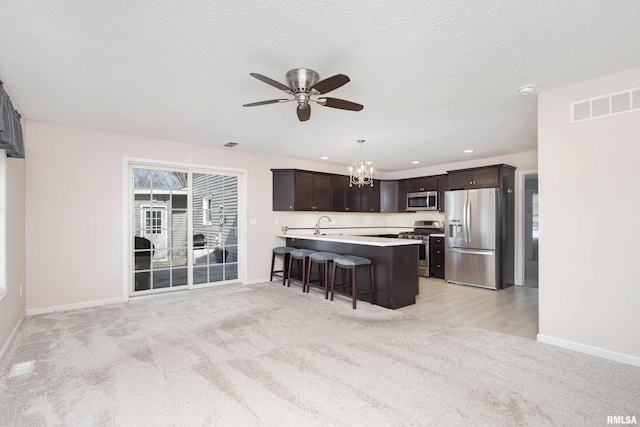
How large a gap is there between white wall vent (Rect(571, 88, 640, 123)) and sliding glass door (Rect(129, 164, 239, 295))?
4.94 metres

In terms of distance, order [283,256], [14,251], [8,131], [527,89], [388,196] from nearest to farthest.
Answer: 1. [8,131]
2. [527,89]
3. [14,251]
4. [283,256]
5. [388,196]

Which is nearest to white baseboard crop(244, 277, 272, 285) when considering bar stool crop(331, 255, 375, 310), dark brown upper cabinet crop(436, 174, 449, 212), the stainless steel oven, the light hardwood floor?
bar stool crop(331, 255, 375, 310)

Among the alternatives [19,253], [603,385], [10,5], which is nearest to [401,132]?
[603,385]

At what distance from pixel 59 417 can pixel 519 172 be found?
6969 millimetres

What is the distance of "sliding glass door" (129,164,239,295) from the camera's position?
4961 millimetres

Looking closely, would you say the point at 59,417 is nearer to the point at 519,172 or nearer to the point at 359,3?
the point at 359,3

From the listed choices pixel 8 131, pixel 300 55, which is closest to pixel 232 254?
pixel 8 131

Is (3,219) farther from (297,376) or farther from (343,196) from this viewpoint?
(343,196)

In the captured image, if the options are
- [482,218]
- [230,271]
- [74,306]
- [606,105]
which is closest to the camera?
[606,105]

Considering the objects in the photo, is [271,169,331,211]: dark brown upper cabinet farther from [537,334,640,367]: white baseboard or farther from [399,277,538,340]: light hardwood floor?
[537,334,640,367]: white baseboard

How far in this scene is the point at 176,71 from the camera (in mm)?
2672

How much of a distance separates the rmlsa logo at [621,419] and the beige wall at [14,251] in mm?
4594

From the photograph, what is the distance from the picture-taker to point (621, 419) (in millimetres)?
1936

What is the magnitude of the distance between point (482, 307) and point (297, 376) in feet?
10.3
